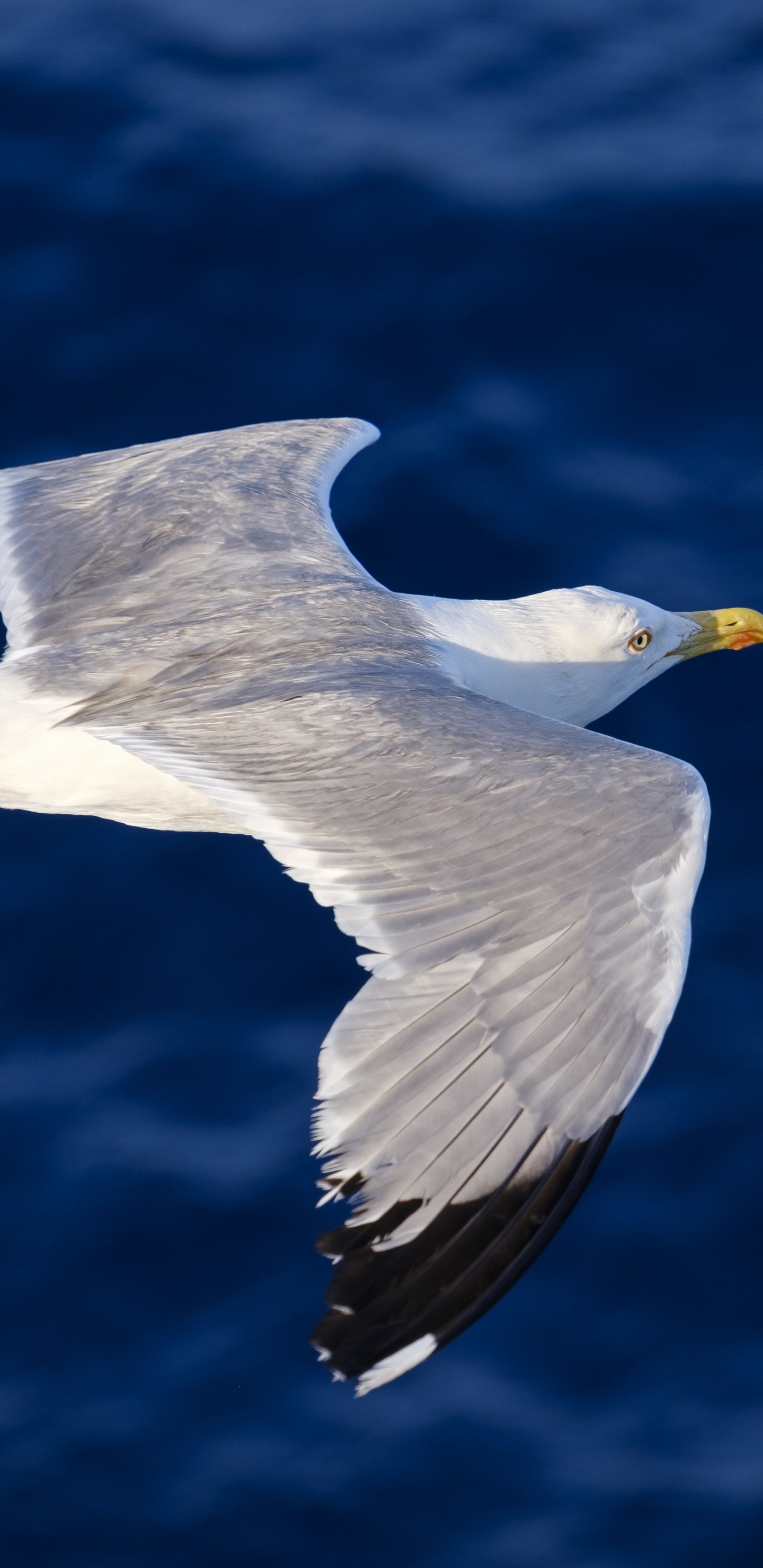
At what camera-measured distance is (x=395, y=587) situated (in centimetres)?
944

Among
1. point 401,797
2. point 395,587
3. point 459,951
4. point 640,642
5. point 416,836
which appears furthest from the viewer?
point 395,587

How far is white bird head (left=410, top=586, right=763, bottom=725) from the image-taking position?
7730 millimetres

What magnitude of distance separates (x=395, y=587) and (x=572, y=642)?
1.55 m

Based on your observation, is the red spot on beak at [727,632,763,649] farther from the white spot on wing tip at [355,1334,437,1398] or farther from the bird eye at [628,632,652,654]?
the white spot on wing tip at [355,1334,437,1398]

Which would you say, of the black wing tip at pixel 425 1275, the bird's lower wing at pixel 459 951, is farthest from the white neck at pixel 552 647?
the black wing tip at pixel 425 1275

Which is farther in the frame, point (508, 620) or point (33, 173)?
point (33, 173)

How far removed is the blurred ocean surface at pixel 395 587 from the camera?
6.52 m

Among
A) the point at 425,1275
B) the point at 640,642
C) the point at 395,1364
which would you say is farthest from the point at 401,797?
the point at 640,642

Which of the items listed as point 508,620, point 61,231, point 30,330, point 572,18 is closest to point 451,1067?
point 508,620

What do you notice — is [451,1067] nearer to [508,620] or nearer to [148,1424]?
[148,1424]

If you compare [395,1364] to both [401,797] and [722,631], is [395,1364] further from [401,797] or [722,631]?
[722,631]

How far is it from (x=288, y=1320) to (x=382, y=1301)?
203 centimetres

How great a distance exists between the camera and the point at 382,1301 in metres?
4.92

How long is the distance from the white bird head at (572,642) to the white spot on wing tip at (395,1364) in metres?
3.06
